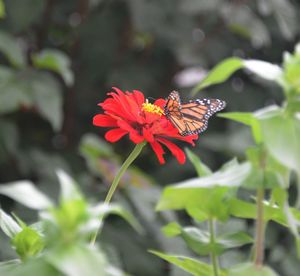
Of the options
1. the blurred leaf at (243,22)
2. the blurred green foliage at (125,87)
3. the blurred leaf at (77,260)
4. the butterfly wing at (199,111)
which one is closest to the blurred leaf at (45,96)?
the blurred green foliage at (125,87)

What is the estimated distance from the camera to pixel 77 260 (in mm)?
329

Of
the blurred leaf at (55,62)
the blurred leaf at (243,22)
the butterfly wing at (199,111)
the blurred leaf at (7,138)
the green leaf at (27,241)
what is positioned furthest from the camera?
the blurred leaf at (243,22)

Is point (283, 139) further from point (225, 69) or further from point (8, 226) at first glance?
point (8, 226)

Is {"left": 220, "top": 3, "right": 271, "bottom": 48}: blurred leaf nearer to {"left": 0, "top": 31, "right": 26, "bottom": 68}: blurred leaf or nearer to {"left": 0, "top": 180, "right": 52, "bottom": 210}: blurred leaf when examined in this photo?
{"left": 0, "top": 31, "right": 26, "bottom": 68}: blurred leaf

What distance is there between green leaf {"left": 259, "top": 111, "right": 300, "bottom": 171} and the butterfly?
14cm

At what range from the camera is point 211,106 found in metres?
0.56

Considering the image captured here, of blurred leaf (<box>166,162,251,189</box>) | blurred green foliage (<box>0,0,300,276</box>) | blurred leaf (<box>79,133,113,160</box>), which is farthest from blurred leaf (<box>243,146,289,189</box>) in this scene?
blurred leaf (<box>79,133,113,160</box>)

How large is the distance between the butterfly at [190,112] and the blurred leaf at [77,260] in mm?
189

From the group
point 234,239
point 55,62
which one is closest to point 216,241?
point 234,239

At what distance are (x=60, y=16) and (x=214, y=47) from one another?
1.04ft

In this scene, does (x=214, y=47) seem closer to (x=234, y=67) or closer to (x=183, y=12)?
(x=183, y=12)

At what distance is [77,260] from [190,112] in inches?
9.9

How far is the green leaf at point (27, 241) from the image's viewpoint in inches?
17.7

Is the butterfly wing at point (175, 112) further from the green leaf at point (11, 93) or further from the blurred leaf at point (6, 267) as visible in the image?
the green leaf at point (11, 93)
